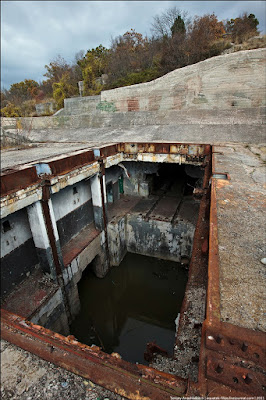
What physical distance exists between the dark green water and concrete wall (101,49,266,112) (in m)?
10.0

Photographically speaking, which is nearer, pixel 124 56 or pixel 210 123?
pixel 210 123

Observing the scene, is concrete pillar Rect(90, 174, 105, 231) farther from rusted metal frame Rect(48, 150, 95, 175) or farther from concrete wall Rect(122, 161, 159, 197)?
concrete wall Rect(122, 161, 159, 197)

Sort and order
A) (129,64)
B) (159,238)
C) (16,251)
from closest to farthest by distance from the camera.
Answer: (16,251) → (159,238) → (129,64)

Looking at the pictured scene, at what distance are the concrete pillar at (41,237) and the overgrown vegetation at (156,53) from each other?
15220mm

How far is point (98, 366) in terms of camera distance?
1760mm

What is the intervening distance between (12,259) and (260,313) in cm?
634

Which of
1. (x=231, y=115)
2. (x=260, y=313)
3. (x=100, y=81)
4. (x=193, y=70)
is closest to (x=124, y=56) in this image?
(x=100, y=81)

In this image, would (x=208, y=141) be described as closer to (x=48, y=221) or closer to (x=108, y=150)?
(x=108, y=150)

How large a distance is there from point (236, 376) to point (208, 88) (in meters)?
14.7

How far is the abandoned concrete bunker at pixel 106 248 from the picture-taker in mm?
6117

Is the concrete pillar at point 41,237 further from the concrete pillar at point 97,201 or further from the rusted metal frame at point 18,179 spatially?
the concrete pillar at point 97,201

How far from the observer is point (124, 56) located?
2080 cm

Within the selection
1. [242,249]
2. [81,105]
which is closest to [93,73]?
[81,105]

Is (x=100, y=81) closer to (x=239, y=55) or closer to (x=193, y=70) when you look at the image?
(x=193, y=70)
